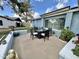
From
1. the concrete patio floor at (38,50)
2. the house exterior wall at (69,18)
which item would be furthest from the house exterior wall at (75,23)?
the concrete patio floor at (38,50)

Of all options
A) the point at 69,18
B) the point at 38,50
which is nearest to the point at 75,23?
the point at 69,18

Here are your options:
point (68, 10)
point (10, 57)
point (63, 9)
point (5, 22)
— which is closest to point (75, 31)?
point (68, 10)

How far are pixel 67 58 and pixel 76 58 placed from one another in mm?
441

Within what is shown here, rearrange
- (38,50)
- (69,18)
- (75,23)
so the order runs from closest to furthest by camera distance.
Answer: (38,50), (75,23), (69,18)

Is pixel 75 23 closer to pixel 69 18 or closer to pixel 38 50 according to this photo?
pixel 69 18


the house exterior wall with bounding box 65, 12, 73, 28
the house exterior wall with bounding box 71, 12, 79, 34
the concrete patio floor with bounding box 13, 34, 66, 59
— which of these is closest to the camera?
the concrete patio floor with bounding box 13, 34, 66, 59

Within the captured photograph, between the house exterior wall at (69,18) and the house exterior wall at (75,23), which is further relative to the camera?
the house exterior wall at (69,18)

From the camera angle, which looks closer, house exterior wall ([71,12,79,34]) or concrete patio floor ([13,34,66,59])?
concrete patio floor ([13,34,66,59])

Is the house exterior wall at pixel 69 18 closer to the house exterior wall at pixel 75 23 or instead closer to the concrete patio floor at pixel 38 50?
the house exterior wall at pixel 75 23

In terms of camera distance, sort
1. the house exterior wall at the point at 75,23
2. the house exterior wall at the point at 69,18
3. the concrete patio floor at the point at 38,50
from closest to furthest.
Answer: the concrete patio floor at the point at 38,50, the house exterior wall at the point at 75,23, the house exterior wall at the point at 69,18

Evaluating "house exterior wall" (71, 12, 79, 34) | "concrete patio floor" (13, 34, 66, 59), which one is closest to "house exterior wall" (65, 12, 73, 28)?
"house exterior wall" (71, 12, 79, 34)

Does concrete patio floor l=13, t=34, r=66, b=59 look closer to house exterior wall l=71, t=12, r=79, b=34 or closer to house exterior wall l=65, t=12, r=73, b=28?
house exterior wall l=71, t=12, r=79, b=34

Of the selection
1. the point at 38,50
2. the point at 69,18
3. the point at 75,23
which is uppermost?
the point at 69,18

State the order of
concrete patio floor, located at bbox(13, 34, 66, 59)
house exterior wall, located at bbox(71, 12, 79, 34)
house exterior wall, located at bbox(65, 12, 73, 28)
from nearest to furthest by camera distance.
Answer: concrete patio floor, located at bbox(13, 34, 66, 59)
house exterior wall, located at bbox(71, 12, 79, 34)
house exterior wall, located at bbox(65, 12, 73, 28)
